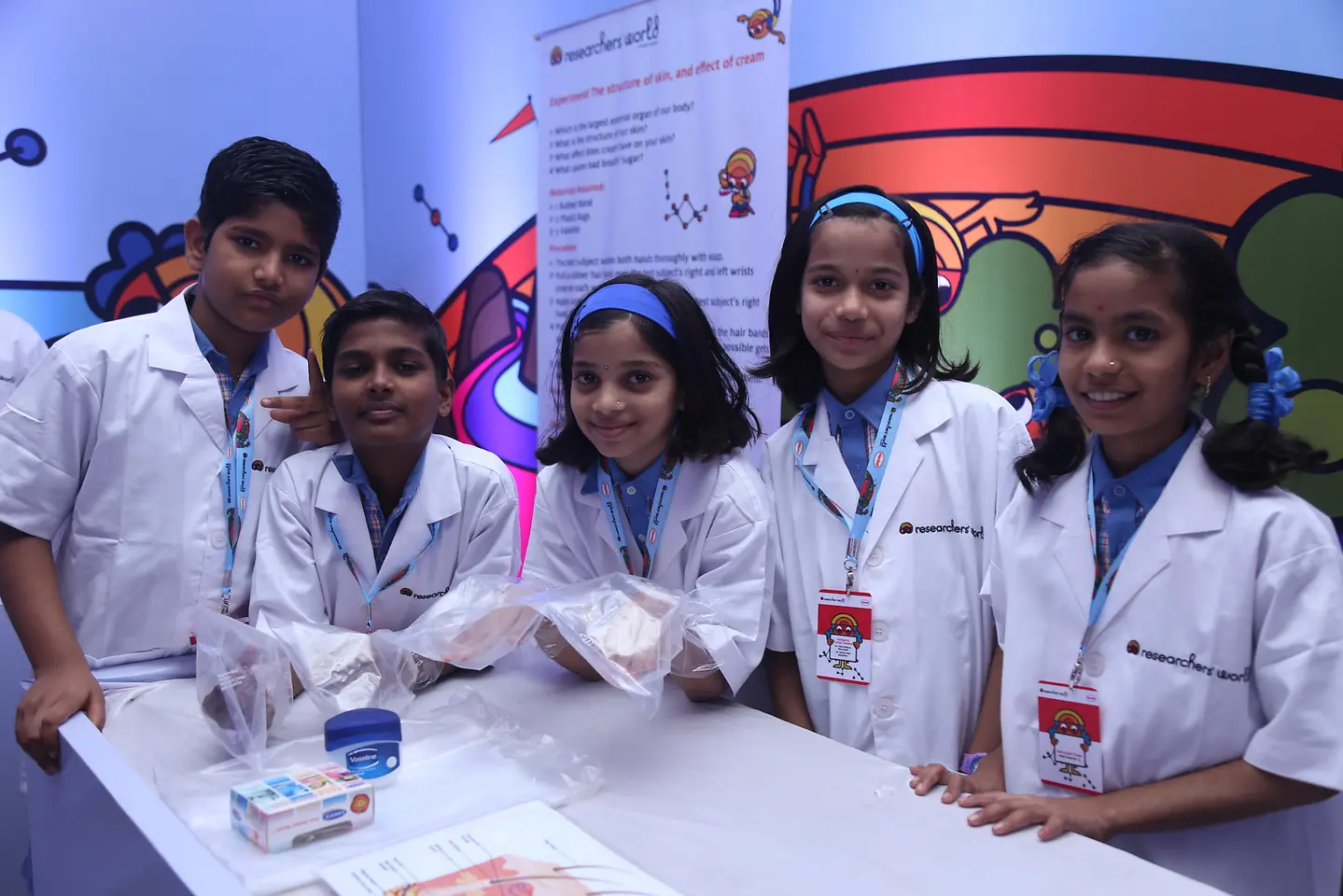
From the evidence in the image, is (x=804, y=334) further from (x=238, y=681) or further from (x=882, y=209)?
(x=238, y=681)

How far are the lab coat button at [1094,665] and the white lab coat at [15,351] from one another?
138 inches

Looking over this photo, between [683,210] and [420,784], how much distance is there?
2.40 m

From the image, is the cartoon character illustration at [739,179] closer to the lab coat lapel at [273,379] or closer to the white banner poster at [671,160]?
the white banner poster at [671,160]

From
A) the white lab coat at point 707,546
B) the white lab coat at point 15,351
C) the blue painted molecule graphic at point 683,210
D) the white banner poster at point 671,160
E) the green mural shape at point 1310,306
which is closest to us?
the white lab coat at point 707,546

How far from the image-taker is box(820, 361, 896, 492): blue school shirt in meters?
1.75

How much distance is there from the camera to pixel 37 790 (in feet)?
4.64

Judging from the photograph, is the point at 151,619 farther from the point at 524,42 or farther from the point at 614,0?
the point at 524,42

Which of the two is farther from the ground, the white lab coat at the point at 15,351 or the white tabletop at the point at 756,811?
the white lab coat at the point at 15,351

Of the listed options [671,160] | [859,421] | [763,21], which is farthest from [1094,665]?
[671,160]

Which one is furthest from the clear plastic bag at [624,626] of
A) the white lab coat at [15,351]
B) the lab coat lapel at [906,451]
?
the white lab coat at [15,351]

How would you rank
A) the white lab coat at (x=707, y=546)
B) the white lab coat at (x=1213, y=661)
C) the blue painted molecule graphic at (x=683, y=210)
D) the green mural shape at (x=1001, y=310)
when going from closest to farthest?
the white lab coat at (x=1213, y=661) → the white lab coat at (x=707, y=546) → the green mural shape at (x=1001, y=310) → the blue painted molecule graphic at (x=683, y=210)

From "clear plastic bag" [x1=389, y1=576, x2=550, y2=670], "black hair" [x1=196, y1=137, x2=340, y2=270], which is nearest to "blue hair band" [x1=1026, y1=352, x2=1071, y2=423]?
"clear plastic bag" [x1=389, y1=576, x2=550, y2=670]

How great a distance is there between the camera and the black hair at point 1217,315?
1.29 metres

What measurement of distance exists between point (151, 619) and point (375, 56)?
3941 millimetres
